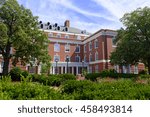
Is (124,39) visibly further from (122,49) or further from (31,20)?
(31,20)

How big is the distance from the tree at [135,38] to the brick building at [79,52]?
16.8m

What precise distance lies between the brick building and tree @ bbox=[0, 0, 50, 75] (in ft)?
60.9

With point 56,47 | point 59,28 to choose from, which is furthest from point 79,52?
point 59,28

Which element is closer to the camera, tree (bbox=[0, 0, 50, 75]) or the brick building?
tree (bbox=[0, 0, 50, 75])

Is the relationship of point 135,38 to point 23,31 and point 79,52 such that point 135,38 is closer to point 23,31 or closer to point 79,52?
point 23,31

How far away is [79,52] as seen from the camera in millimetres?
62062

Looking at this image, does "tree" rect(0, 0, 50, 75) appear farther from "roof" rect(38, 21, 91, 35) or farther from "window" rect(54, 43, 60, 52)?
"roof" rect(38, 21, 91, 35)

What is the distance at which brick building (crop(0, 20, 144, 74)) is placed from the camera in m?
51.3

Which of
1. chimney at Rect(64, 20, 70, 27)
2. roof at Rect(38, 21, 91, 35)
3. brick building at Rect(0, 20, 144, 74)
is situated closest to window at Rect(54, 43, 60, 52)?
brick building at Rect(0, 20, 144, 74)

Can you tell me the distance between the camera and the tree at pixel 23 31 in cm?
3095

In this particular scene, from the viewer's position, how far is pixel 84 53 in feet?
203

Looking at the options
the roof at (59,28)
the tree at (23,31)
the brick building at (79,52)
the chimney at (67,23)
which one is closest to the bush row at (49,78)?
the tree at (23,31)

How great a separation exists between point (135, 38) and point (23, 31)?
16.0 m

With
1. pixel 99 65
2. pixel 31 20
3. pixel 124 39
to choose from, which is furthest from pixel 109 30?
pixel 31 20
